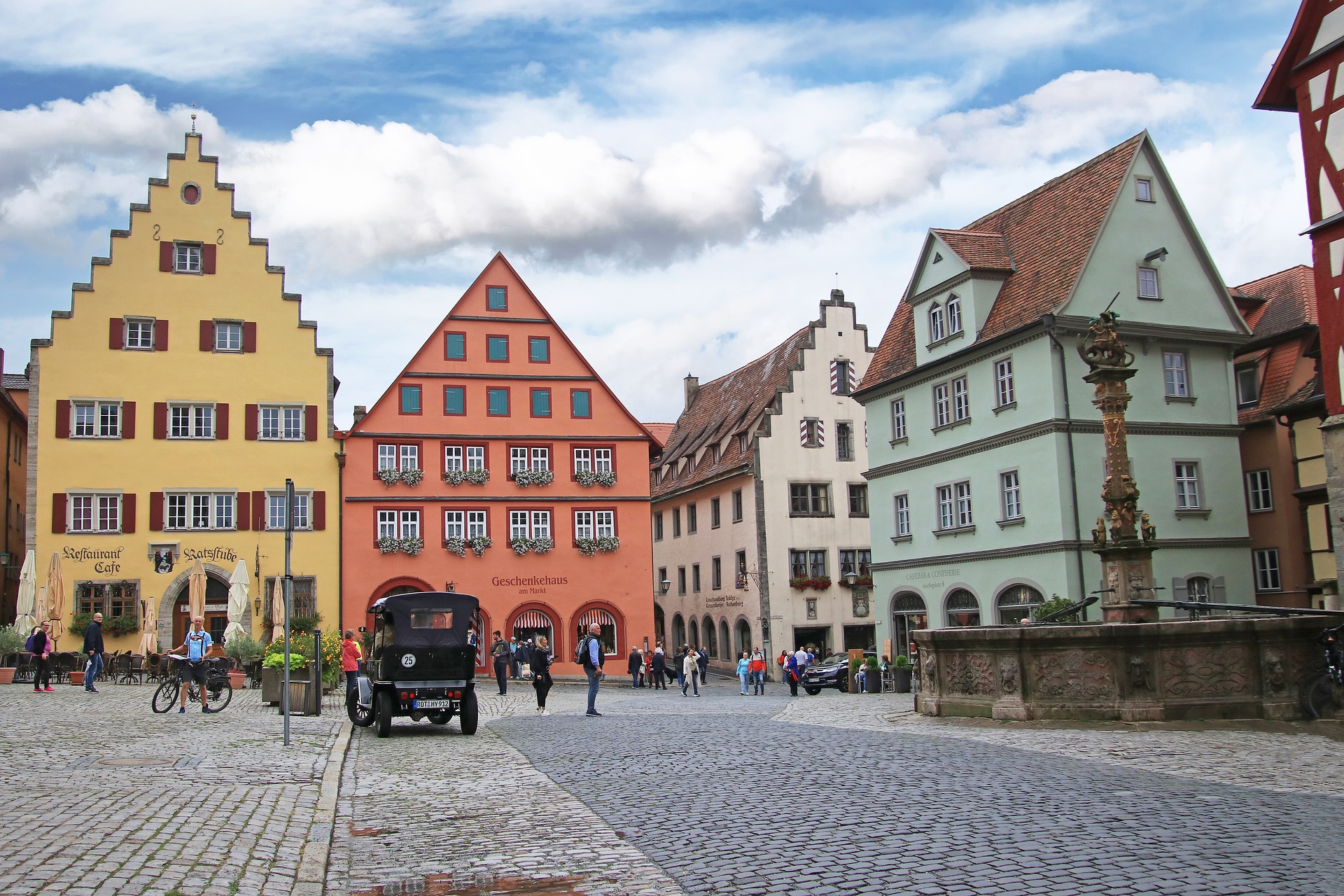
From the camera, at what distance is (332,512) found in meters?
44.0

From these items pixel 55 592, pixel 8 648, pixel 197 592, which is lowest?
pixel 8 648

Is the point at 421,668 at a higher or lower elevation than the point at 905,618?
lower

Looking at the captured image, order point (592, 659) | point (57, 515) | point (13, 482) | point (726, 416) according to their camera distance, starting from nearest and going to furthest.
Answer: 1. point (592, 659)
2. point (57, 515)
3. point (13, 482)
4. point (726, 416)

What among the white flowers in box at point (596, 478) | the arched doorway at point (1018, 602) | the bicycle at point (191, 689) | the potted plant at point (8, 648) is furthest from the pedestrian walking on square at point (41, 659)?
the arched doorway at point (1018, 602)

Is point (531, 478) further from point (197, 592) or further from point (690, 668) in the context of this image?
point (197, 592)

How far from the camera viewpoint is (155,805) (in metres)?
10.6

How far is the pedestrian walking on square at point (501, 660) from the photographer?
112 ft

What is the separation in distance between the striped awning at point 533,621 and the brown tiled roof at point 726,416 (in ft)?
36.4

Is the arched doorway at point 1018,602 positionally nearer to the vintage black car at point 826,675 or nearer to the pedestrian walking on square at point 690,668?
the vintage black car at point 826,675

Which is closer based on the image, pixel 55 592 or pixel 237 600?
pixel 55 592

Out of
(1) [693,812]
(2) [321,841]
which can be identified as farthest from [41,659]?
(1) [693,812]

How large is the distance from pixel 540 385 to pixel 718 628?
48.0 feet

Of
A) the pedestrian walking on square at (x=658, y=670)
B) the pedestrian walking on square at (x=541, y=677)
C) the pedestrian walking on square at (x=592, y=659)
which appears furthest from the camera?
the pedestrian walking on square at (x=658, y=670)

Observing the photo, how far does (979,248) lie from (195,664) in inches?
964
